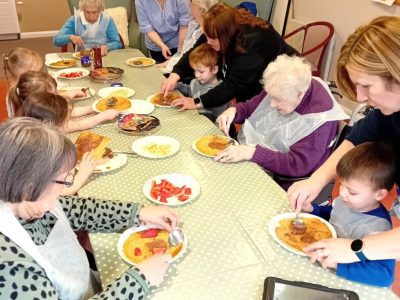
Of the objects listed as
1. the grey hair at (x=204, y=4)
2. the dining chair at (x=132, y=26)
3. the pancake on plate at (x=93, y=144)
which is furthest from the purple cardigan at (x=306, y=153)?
the dining chair at (x=132, y=26)

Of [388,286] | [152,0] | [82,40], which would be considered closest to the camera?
[388,286]

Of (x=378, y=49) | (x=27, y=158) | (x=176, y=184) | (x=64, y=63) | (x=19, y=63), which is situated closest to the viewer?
(x=27, y=158)

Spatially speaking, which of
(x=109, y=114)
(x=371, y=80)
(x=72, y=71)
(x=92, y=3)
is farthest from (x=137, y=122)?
(x=92, y=3)

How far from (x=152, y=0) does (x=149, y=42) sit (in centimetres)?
45

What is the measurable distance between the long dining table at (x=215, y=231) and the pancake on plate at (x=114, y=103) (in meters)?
0.27

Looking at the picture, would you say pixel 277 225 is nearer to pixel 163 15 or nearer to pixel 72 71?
pixel 72 71

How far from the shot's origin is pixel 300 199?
1.47 metres

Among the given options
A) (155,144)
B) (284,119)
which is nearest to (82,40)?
(155,144)

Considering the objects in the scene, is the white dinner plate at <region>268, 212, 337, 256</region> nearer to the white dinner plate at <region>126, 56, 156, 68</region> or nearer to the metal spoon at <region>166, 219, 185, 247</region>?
the metal spoon at <region>166, 219, 185, 247</region>

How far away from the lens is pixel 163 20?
13.3 feet

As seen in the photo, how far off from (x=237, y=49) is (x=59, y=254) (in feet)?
5.92

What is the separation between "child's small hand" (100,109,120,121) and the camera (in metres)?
2.25

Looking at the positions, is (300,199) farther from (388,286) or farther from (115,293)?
(115,293)

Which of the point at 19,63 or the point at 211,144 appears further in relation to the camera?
the point at 19,63
